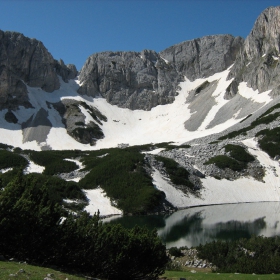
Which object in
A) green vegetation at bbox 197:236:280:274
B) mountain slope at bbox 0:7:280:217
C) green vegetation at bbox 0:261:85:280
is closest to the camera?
green vegetation at bbox 0:261:85:280

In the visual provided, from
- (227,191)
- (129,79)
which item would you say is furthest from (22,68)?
(227,191)

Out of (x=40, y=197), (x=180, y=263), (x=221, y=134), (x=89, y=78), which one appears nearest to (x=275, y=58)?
(x=221, y=134)

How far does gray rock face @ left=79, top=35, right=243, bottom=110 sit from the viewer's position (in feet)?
490

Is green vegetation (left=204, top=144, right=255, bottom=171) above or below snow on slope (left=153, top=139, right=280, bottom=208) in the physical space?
above

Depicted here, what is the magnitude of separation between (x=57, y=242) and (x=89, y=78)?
139 m

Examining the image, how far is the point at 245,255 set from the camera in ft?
75.4

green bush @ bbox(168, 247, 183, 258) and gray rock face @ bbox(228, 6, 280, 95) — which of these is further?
gray rock face @ bbox(228, 6, 280, 95)

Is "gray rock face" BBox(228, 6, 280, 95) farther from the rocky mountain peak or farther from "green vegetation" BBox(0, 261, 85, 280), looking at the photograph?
"green vegetation" BBox(0, 261, 85, 280)

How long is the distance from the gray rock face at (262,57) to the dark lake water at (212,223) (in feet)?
221

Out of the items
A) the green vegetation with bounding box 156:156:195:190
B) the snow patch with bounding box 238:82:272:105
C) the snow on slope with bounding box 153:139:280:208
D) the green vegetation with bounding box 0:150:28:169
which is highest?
the snow patch with bounding box 238:82:272:105

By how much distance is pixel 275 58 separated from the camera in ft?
389

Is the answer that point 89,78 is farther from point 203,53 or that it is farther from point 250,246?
point 250,246

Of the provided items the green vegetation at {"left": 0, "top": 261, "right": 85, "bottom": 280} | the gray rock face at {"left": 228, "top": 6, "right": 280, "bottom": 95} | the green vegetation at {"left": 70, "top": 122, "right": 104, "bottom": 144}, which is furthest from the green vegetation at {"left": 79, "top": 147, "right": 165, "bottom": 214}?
the gray rock face at {"left": 228, "top": 6, "right": 280, "bottom": 95}

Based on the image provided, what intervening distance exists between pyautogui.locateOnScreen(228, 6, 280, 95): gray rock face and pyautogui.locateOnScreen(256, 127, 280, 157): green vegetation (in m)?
32.9
